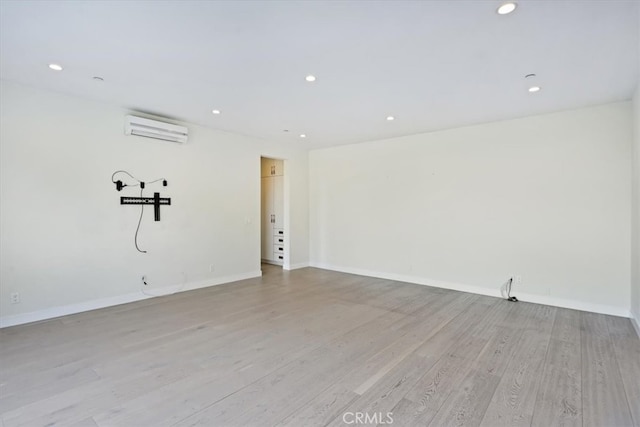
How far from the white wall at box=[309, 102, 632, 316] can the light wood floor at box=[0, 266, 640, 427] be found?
60cm

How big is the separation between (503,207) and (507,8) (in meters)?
3.28

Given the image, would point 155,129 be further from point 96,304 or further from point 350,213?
point 350,213

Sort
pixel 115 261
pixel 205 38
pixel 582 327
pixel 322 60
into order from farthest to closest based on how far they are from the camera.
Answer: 1. pixel 115 261
2. pixel 582 327
3. pixel 322 60
4. pixel 205 38

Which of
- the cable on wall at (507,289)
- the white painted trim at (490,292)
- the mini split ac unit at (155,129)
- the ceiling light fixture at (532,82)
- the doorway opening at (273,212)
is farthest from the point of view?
the doorway opening at (273,212)

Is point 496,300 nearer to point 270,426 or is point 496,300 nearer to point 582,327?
point 582,327

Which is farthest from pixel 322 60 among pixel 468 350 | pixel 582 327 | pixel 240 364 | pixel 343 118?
pixel 582 327

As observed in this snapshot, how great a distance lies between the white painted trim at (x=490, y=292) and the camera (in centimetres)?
397

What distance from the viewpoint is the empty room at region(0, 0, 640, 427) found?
7.16ft

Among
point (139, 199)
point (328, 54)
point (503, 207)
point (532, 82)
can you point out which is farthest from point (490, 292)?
point (139, 199)

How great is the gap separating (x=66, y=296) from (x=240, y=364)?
9.17ft

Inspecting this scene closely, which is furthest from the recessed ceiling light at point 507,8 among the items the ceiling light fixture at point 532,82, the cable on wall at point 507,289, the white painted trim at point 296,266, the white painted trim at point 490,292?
the white painted trim at point 296,266

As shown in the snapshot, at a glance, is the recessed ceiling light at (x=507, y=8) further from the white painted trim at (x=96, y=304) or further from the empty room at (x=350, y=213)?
the white painted trim at (x=96, y=304)

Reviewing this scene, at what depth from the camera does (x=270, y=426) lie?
1.86m

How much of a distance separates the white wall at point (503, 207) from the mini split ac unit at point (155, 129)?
128 inches
